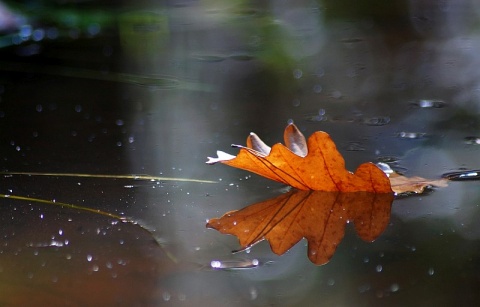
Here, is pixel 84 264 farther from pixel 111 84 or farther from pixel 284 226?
pixel 111 84

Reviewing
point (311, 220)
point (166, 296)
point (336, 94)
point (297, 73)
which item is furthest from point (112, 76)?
point (166, 296)

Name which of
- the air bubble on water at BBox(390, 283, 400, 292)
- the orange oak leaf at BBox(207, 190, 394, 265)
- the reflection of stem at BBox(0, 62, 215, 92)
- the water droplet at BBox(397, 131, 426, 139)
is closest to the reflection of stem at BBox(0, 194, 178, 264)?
the orange oak leaf at BBox(207, 190, 394, 265)

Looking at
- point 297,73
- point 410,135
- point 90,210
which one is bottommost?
point 297,73

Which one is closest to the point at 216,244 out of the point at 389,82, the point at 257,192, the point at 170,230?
the point at 170,230

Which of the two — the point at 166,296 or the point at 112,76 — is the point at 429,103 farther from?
the point at 166,296

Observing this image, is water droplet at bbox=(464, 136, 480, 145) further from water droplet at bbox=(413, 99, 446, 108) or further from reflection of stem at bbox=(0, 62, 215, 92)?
Result: reflection of stem at bbox=(0, 62, 215, 92)

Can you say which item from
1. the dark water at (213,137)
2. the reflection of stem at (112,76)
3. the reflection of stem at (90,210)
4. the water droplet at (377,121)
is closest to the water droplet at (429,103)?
the dark water at (213,137)
